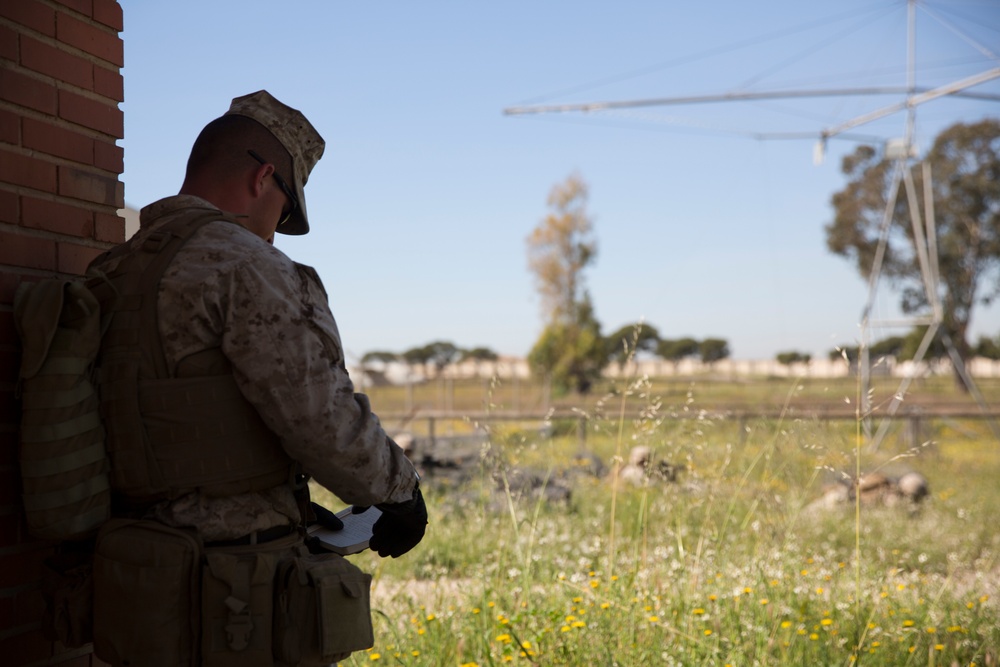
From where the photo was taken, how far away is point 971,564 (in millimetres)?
6086

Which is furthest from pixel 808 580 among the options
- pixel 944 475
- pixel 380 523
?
pixel 944 475

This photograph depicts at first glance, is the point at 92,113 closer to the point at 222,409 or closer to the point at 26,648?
the point at 222,409

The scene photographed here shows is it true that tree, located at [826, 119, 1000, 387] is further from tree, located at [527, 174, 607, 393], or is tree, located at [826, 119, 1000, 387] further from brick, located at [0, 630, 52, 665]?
brick, located at [0, 630, 52, 665]

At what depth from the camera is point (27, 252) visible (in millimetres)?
2012

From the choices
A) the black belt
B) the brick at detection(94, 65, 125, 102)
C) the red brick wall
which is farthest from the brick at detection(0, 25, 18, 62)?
the black belt

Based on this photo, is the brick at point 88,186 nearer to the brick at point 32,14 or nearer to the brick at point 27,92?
the brick at point 27,92

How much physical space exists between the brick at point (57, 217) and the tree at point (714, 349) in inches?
2475

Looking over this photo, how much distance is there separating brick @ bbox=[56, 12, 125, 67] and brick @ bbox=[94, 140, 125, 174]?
235 millimetres

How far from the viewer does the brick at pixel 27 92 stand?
76.5 inches

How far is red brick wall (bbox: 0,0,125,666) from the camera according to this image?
1939 mm

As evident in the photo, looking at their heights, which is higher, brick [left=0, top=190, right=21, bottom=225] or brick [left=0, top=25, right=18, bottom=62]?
brick [left=0, top=25, right=18, bottom=62]

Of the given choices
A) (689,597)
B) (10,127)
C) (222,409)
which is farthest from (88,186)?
(689,597)

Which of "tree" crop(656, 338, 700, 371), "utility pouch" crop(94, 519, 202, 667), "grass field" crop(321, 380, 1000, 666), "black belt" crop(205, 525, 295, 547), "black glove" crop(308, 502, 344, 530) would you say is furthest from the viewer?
"tree" crop(656, 338, 700, 371)

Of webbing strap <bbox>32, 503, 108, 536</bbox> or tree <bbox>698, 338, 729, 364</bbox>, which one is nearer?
webbing strap <bbox>32, 503, 108, 536</bbox>
